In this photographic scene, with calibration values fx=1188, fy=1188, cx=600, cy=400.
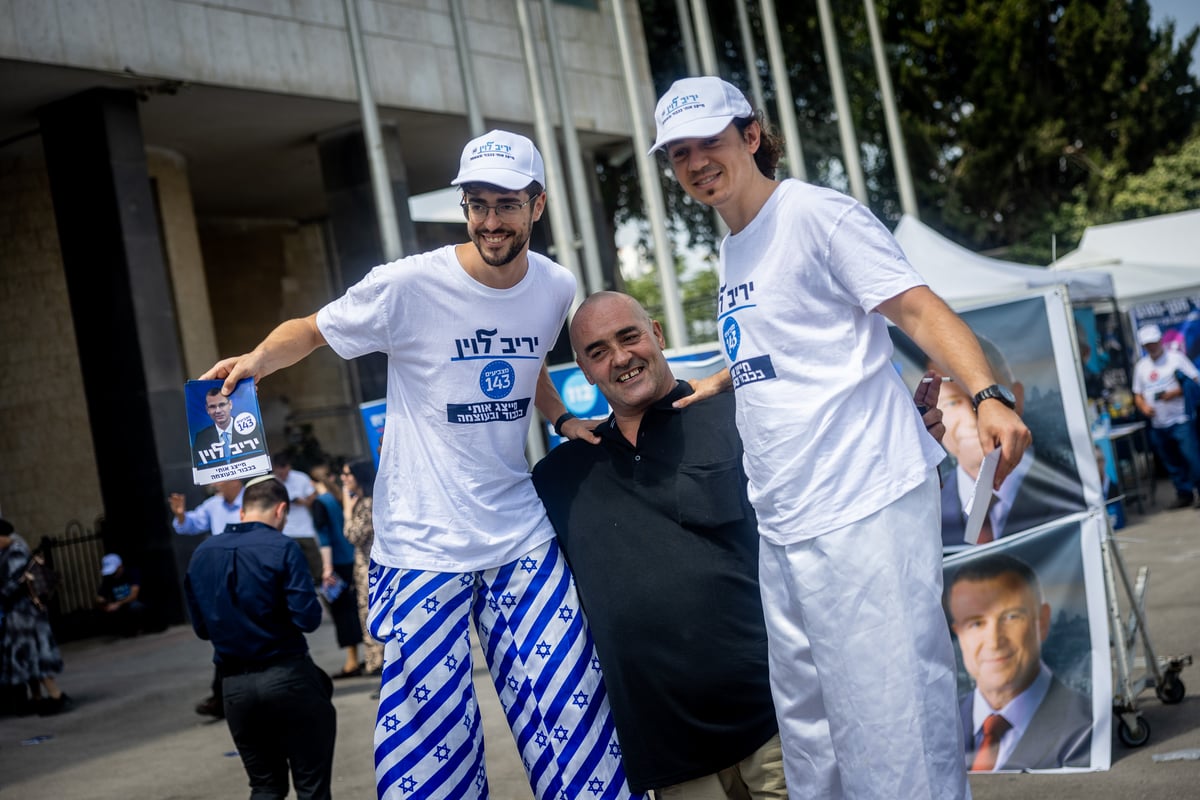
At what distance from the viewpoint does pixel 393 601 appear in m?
3.41

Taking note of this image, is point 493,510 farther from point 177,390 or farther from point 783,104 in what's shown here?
point 783,104

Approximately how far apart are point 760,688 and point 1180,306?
14.6 meters

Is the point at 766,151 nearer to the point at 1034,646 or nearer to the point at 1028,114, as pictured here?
the point at 1034,646

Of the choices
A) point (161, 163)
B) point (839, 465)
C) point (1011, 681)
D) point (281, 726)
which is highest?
point (161, 163)

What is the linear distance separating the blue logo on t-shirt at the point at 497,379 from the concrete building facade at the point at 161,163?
11.6 metres

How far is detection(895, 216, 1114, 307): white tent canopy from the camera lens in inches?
488

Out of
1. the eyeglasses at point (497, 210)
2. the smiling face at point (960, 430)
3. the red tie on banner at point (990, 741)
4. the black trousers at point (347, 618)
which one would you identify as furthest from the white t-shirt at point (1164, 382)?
the eyeglasses at point (497, 210)

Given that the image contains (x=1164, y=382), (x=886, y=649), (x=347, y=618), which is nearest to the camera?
(x=886, y=649)

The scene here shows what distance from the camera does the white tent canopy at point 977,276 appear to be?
12.4 metres

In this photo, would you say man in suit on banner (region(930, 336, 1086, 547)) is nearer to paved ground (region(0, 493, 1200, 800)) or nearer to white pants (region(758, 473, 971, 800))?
paved ground (region(0, 493, 1200, 800))

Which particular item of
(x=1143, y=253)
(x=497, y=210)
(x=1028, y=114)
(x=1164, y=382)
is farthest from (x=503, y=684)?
(x=1028, y=114)

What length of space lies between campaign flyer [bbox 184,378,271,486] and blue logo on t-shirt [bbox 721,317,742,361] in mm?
1282

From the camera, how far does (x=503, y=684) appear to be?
350 centimetres

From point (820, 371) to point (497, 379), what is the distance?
1.08 m
